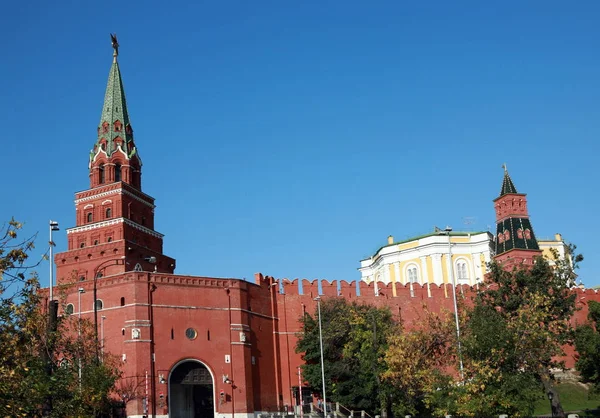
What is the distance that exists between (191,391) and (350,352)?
35.3 ft

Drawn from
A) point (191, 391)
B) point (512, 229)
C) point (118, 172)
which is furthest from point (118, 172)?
point (512, 229)

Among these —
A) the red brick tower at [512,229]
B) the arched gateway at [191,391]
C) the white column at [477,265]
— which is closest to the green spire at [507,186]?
the red brick tower at [512,229]

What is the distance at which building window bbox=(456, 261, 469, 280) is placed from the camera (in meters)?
83.0

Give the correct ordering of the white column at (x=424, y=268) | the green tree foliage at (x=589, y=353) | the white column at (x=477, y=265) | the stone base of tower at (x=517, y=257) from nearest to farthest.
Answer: the green tree foliage at (x=589, y=353), the stone base of tower at (x=517, y=257), the white column at (x=424, y=268), the white column at (x=477, y=265)

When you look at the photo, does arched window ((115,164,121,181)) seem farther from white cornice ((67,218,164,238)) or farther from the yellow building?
the yellow building

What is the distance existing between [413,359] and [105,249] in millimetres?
27216

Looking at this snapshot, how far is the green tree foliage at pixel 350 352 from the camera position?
49.3 metres

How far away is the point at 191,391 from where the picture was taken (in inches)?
2007

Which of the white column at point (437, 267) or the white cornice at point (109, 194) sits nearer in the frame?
the white cornice at point (109, 194)

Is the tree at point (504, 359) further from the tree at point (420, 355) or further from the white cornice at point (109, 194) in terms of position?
the white cornice at point (109, 194)

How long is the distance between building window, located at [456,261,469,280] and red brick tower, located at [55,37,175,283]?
33.3 meters

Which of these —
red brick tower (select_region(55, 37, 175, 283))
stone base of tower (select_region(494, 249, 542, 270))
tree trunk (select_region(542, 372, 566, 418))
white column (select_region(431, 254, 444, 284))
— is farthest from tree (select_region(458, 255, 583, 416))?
white column (select_region(431, 254, 444, 284))

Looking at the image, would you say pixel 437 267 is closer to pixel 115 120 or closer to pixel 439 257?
pixel 439 257

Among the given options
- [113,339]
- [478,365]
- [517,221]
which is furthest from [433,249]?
[478,365]
